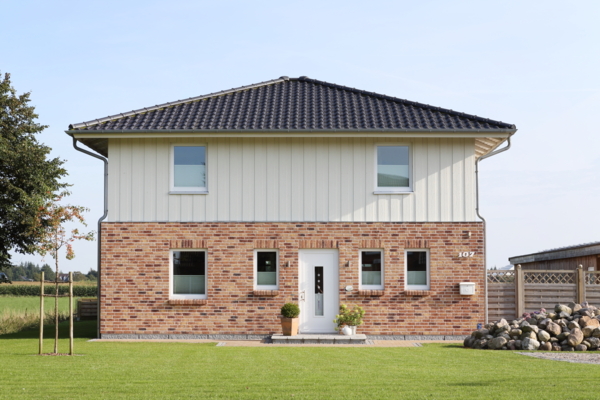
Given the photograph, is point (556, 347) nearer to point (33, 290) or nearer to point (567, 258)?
point (567, 258)


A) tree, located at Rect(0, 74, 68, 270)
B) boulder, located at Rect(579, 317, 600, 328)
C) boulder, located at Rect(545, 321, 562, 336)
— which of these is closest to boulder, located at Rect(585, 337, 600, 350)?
boulder, located at Rect(579, 317, 600, 328)

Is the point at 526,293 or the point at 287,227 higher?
the point at 287,227

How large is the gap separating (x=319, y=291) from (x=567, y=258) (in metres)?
9.77

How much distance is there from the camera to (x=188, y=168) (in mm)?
18875

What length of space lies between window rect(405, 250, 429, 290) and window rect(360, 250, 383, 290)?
0.68 metres

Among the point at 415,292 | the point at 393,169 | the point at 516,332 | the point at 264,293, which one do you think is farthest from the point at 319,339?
the point at 393,169

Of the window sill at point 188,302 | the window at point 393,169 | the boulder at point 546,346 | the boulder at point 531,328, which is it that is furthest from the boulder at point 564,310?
the window sill at point 188,302

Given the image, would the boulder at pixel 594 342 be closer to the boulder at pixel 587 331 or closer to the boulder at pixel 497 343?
the boulder at pixel 587 331

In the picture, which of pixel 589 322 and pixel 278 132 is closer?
pixel 589 322

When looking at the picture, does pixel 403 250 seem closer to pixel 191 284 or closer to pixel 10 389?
pixel 191 284

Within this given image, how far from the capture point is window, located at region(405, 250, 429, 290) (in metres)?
18.8

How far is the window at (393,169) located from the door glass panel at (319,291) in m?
2.54

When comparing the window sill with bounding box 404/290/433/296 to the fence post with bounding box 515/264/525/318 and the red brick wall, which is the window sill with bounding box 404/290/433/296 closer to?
the red brick wall

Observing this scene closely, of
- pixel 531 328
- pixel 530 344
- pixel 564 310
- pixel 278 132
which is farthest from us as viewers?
pixel 278 132
